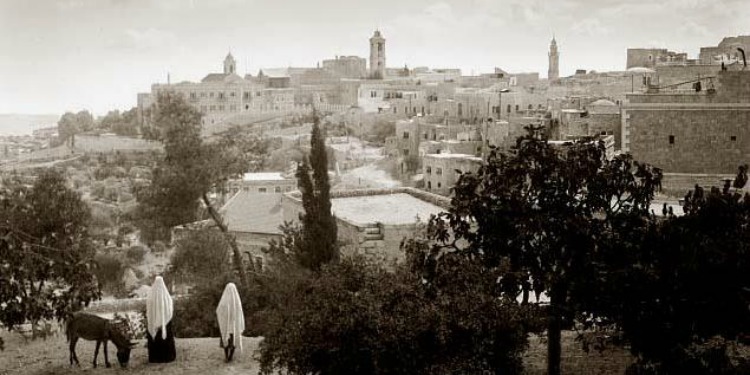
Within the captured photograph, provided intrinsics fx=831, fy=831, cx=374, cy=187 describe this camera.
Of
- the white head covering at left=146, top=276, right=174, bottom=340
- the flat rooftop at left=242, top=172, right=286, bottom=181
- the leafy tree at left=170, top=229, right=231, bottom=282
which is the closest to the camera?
the white head covering at left=146, top=276, right=174, bottom=340

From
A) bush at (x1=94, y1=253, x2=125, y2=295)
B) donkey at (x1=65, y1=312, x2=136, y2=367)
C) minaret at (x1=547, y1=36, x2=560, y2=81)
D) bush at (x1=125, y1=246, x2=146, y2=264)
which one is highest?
minaret at (x1=547, y1=36, x2=560, y2=81)

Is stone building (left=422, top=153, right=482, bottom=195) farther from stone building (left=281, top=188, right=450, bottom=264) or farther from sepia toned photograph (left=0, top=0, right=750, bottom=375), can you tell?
stone building (left=281, top=188, right=450, bottom=264)

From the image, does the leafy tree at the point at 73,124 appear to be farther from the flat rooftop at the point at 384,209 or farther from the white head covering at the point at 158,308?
the white head covering at the point at 158,308

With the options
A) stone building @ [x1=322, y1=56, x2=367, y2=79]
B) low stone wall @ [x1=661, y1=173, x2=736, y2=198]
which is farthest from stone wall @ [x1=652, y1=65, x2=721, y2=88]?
stone building @ [x1=322, y1=56, x2=367, y2=79]

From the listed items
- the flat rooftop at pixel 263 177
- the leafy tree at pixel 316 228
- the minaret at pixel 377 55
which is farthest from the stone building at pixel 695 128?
the minaret at pixel 377 55

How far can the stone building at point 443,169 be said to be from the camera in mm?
33594

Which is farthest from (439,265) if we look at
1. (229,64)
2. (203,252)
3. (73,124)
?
(229,64)

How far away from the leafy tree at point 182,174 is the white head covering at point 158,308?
772 centimetres

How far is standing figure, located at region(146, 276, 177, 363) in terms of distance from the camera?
10.5 meters

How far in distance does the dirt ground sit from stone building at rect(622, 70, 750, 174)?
8531 millimetres

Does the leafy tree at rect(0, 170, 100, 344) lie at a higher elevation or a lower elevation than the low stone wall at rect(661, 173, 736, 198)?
lower

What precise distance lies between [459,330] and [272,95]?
78.6m

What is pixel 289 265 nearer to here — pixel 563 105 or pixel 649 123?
pixel 649 123

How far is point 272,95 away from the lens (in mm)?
85000
